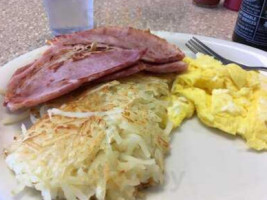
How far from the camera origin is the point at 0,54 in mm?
1058

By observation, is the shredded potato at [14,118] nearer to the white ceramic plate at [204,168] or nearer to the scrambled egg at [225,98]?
the white ceramic plate at [204,168]

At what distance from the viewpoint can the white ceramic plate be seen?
632 millimetres

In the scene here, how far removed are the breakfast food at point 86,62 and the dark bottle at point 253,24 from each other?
268 millimetres

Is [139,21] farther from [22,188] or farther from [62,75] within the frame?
[22,188]

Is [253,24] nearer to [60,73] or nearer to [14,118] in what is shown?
[60,73]

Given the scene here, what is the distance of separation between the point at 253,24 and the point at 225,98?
302 mm

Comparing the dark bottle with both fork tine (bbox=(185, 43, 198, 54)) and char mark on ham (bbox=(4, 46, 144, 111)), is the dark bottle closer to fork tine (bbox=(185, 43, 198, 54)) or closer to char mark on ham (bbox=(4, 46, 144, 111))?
fork tine (bbox=(185, 43, 198, 54))

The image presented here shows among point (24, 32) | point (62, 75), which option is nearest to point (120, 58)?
point (62, 75)

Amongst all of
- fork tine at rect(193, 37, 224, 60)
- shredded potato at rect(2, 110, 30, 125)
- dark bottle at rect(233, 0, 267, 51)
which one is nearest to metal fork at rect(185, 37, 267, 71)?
fork tine at rect(193, 37, 224, 60)

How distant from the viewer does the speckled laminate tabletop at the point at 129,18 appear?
120cm

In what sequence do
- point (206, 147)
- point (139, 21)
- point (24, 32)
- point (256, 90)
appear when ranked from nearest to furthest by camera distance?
1. point (206, 147)
2. point (256, 90)
3. point (24, 32)
4. point (139, 21)

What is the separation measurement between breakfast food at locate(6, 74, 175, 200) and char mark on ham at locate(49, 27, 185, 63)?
6.5 inches

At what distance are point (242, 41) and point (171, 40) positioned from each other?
0.22m

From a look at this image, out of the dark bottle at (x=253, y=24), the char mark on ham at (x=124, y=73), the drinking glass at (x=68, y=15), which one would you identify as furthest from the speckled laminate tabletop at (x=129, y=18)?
the char mark on ham at (x=124, y=73)
